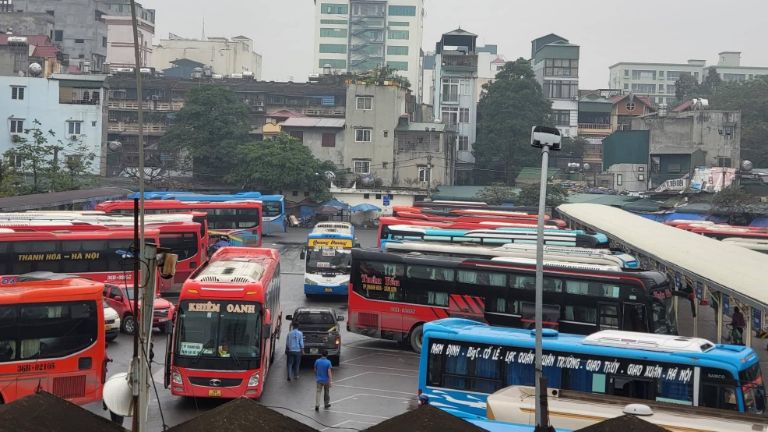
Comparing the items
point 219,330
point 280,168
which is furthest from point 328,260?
point 280,168

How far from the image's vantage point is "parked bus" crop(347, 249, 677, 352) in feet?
76.0

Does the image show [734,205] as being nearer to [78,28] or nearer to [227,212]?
[227,212]

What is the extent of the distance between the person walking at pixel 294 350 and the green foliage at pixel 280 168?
4549cm

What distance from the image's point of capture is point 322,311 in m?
23.5

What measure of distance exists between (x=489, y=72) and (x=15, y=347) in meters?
132

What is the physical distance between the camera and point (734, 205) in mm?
59156

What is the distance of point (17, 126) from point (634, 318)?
57.5m

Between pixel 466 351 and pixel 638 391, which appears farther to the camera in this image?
pixel 466 351

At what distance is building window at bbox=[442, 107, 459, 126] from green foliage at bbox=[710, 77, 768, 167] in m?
24.4

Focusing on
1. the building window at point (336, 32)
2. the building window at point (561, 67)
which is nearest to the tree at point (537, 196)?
the building window at point (561, 67)

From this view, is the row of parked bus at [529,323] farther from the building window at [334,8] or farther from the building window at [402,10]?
the building window at [334,8]

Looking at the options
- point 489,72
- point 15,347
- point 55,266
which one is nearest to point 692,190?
point 55,266

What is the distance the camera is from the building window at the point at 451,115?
81.8 metres

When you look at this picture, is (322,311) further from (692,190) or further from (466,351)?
(692,190)
